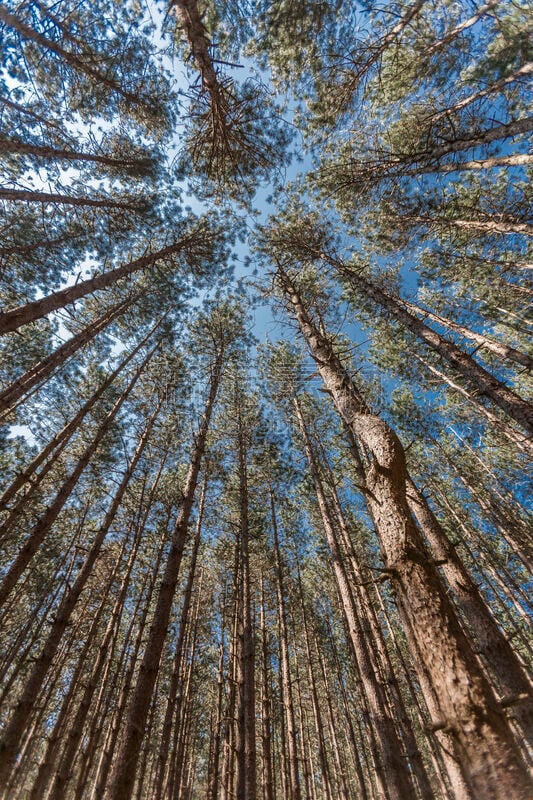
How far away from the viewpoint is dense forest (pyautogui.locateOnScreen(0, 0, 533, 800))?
4879mm

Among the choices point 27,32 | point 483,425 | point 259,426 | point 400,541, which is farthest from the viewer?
point 483,425

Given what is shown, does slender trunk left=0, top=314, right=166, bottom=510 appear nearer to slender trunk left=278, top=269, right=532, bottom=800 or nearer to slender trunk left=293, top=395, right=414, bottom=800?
slender trunk left=278, top=269, right=532, bottom=800

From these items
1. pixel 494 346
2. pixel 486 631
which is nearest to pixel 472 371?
pixel 494 346

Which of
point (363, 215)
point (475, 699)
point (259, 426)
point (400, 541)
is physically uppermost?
point (363, 215)

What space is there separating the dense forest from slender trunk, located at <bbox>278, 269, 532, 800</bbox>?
0.05 feet

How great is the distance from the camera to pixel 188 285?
34.7 feet

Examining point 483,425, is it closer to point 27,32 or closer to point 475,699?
point 475,699

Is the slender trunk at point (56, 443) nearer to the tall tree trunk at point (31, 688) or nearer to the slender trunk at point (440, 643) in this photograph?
the tall tree trunk at point (31, 688)

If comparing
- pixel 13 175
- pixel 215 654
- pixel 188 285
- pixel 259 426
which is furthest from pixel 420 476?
pixel 13 175

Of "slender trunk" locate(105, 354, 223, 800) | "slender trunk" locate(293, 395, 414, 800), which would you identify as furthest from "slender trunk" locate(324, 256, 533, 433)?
"slender trunk" locate(105, 354, 223, 800)

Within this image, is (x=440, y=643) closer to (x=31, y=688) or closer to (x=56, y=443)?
(x=31, y=688)

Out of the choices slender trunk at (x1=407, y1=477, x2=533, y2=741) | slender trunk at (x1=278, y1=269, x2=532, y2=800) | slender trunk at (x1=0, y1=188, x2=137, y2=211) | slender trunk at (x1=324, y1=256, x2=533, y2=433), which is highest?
slender trunk at (x1=0, y1=188, x2=137, y2=211)

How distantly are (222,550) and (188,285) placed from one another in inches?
455

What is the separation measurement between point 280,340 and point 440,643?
1332cm
